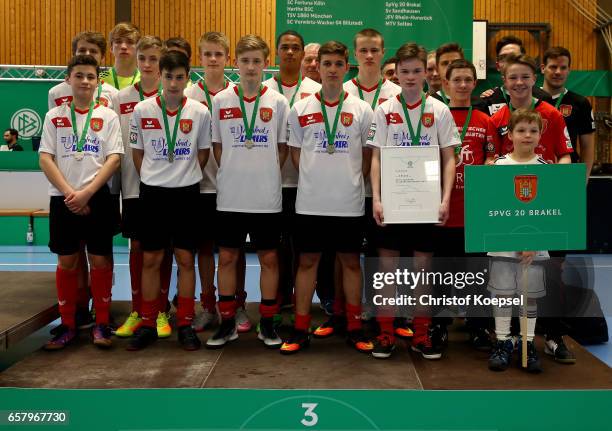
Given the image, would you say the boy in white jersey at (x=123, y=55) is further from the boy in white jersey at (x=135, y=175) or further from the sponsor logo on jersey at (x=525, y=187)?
the sponsor logo on jersey at (x=525, y=187)

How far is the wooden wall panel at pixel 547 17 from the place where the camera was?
13.2 m

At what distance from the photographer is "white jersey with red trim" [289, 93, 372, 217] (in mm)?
3721

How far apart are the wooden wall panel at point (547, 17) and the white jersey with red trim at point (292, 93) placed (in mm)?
10159

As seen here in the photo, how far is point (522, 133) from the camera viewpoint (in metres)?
3.54

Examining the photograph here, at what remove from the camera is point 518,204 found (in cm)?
343

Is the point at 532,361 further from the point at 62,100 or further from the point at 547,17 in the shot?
the point at 547,17

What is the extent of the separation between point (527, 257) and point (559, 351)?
2.13ft

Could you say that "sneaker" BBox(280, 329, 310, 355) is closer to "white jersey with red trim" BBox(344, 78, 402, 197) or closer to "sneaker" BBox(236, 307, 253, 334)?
"sneaker" BBox(236, 307, 253, 334)

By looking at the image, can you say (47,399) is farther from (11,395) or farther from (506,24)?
(506,24)

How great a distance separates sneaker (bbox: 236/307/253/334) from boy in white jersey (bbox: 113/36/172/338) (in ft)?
1.53

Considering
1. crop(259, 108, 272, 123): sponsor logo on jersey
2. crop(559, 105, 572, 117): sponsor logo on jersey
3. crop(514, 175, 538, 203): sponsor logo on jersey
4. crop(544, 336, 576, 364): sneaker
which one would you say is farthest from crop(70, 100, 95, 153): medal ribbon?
crop(559, 105, 572, 117): sponsor logo on jersey

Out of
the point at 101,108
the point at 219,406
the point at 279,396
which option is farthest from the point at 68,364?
the point at 101,108

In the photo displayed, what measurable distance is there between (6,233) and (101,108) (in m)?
6.24

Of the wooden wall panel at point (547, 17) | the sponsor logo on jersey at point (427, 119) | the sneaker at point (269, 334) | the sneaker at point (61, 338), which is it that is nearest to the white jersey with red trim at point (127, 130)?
the sneaker at point (61, 338)
